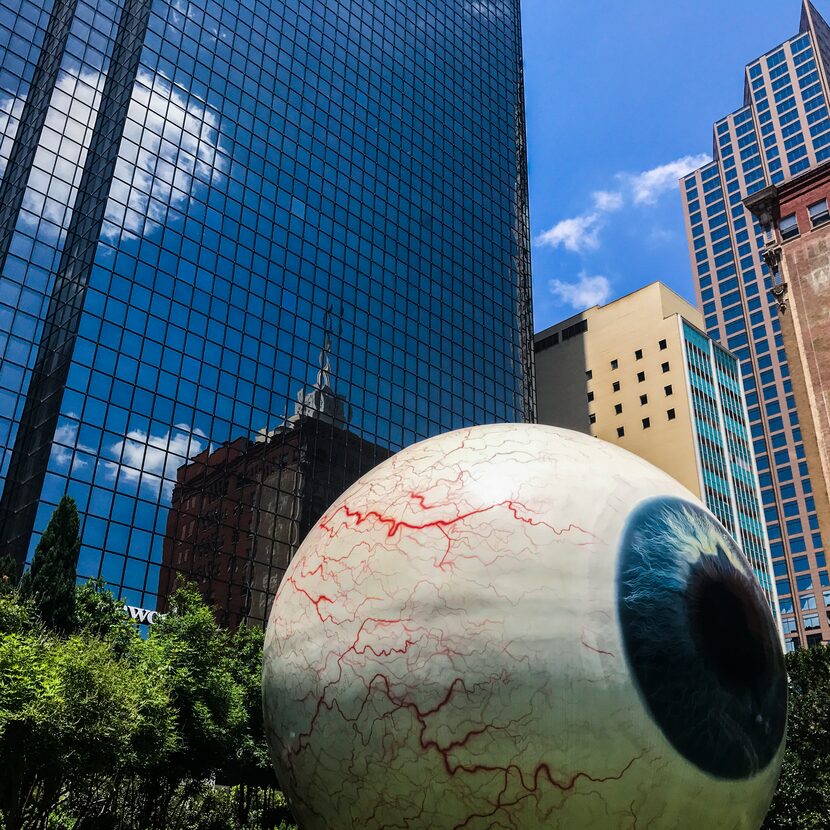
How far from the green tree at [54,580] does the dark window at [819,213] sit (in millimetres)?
36319

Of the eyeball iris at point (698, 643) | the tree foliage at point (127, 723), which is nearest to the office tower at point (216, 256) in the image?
the tree foliage at point (127, 723)

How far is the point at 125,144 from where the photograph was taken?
47750mm

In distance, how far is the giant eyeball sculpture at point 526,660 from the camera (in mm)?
6684

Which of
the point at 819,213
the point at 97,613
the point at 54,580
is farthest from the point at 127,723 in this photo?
the point at 819,213

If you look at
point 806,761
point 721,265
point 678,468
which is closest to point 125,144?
point 806,761

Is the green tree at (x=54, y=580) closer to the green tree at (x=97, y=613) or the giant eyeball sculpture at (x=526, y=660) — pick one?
the green tree at (x=97, y=613)

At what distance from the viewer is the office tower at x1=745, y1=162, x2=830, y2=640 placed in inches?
1377

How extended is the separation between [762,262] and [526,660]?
110m

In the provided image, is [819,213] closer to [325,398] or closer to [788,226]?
[788,226]

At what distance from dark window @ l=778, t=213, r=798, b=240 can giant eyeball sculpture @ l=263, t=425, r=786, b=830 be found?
36.4 meters

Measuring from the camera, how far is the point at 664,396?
85.7 meters

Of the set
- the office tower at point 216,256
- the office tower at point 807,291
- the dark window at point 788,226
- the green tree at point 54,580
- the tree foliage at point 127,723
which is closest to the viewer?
the tree foliage at point 127,723

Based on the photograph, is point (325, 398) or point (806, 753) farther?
point (325, 398)

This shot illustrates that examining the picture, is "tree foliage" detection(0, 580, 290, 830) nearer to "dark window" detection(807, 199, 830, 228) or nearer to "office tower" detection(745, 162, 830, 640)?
"office tower" detection(745, 162, 830, 640)
